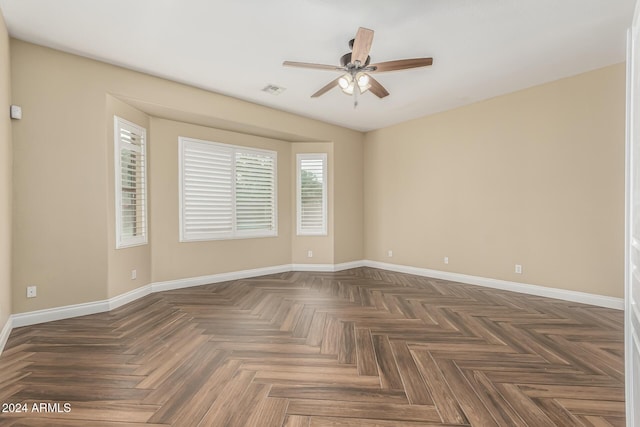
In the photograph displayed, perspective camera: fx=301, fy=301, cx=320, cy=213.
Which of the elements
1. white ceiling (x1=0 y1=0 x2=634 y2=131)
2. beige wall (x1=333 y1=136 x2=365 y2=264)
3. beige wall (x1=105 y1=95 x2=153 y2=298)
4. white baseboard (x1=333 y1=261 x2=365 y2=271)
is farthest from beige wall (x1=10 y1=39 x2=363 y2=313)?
white baseboard (x1=333 y1=261 x2=365 y2=271)

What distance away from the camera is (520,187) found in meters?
4.24

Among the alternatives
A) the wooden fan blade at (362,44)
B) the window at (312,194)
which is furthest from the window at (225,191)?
the wooden fan blade at (362,44)

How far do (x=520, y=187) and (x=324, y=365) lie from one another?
375 centimetres

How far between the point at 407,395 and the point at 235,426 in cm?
103

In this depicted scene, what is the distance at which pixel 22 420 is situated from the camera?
1.64m

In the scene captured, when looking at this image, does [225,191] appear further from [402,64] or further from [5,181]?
[402,64]

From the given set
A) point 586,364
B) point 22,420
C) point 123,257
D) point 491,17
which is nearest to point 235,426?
point 22,420

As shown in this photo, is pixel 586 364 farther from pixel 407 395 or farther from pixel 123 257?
pixel 123 257

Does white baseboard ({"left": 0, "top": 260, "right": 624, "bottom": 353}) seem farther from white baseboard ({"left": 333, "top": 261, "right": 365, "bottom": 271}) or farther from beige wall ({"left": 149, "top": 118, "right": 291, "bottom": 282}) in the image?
beige wall ({"left": 149, "top": 118, "right": 291, "bottom": 282})

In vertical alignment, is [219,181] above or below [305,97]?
below

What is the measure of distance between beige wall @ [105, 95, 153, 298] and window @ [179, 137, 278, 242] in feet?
2.13

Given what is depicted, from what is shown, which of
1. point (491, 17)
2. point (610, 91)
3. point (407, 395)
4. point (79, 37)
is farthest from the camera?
point (610, 91)

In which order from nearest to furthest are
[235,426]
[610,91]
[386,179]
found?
[235,426] < [610,91] < [386,179]

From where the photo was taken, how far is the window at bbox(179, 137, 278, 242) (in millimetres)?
4652
